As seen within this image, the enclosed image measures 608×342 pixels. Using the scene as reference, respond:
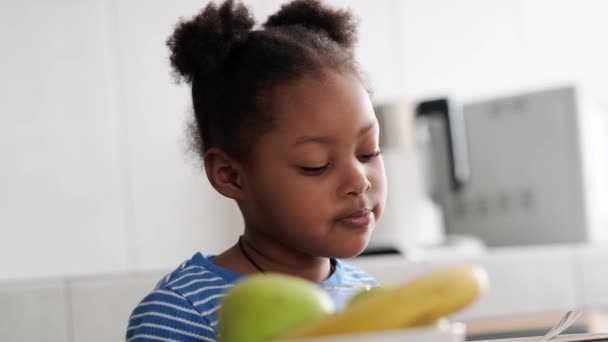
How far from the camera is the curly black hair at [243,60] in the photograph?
875 mm

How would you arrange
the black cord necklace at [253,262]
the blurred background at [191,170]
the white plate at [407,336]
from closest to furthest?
the white plate at [407,336]
the black cord necklace at [253,262]
the blurred background at [191,170]

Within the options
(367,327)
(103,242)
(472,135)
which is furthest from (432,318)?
(472,135)

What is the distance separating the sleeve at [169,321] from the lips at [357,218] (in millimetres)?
145

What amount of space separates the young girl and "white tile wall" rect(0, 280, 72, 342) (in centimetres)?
66

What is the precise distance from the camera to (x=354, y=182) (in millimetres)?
776

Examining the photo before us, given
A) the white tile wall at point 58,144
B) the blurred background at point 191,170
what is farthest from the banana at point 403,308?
the white tile wall at point 58,144

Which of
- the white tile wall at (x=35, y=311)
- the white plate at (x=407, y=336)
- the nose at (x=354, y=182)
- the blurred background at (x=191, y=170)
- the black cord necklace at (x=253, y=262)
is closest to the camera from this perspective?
the white plate at (x=407, y=336)

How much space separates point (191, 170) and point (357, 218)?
1.17 m

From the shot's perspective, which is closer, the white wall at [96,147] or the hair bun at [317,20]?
the hair bun at [317,20]

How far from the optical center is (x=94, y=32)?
7.20 feet

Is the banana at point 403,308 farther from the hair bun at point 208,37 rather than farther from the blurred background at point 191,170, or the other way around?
the blurred background at point 191,170

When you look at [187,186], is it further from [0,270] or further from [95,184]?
[0,270]

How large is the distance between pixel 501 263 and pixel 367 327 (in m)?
1.65

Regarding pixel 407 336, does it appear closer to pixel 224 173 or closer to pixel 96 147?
pixel 224 173
